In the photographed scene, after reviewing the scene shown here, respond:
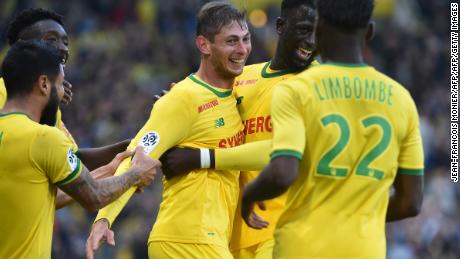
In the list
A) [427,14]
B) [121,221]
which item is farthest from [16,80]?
[427,14]

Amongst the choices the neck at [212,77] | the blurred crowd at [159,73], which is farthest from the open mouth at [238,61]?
the blurred crowd at [159,73]

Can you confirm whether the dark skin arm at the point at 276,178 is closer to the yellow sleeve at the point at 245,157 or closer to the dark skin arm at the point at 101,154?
the yellow sleeve at the point at 245,157

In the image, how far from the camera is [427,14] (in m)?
21.9

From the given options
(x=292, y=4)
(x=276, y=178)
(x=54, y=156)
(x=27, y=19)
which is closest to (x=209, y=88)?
(x=292, y=4)

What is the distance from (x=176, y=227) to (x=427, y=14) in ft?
48.0

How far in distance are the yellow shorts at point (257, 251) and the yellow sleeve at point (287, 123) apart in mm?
2015

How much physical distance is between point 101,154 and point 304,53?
1.89m

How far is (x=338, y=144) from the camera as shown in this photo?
20.8ft

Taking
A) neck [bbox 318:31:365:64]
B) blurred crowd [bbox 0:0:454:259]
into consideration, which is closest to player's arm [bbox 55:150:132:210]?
neck [bbox 318:31:365:64]

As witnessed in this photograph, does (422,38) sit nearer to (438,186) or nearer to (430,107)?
(430,107)

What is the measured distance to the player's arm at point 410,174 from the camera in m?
6.61

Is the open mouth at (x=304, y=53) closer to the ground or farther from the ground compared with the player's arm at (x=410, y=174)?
farther from the ground

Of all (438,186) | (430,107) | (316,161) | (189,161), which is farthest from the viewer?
(430,107)

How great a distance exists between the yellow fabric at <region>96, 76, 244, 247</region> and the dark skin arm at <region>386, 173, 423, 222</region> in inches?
71.0
